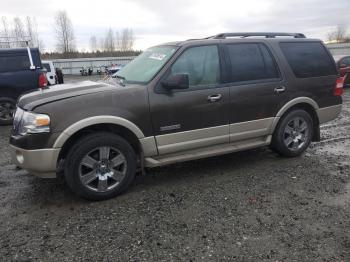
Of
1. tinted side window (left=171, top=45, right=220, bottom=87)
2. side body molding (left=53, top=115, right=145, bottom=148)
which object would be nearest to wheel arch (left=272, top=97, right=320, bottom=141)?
tinted side window (left=171, top=45, right=220, bottom=87)

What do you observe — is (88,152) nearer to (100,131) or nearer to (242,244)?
(100,131)

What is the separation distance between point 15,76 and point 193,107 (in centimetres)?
667

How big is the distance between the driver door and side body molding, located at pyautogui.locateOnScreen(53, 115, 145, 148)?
0.30 m

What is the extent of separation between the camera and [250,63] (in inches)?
196

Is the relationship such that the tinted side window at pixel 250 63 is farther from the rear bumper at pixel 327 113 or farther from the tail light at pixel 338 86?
the tail light at pixel 338 86

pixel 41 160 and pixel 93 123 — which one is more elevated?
pixel 93 123

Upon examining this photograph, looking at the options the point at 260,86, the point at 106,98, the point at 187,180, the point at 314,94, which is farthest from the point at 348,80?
the point at 106,98

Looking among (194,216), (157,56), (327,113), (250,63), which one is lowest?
(194,216)

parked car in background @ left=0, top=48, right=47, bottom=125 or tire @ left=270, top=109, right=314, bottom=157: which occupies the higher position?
parked car in background @ left=0, top=48, right=47, bottom=125

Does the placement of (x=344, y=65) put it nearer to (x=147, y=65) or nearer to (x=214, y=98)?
(x=214, y=98)

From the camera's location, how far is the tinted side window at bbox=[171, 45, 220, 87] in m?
4.51

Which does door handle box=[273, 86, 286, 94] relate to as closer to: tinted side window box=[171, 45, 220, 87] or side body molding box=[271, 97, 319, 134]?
side body molding box=[271, 97, 319, 134]

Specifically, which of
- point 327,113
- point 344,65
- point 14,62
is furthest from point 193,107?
point 344,65

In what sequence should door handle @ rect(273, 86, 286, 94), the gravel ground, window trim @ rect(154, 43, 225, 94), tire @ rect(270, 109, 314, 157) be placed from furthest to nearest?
tire @ rect(270, 109, 314, 157) → door handle @ rect(273, 86, 286, 94) → window trim @ rect(154, 43, 225, 94) → the gravel ground
